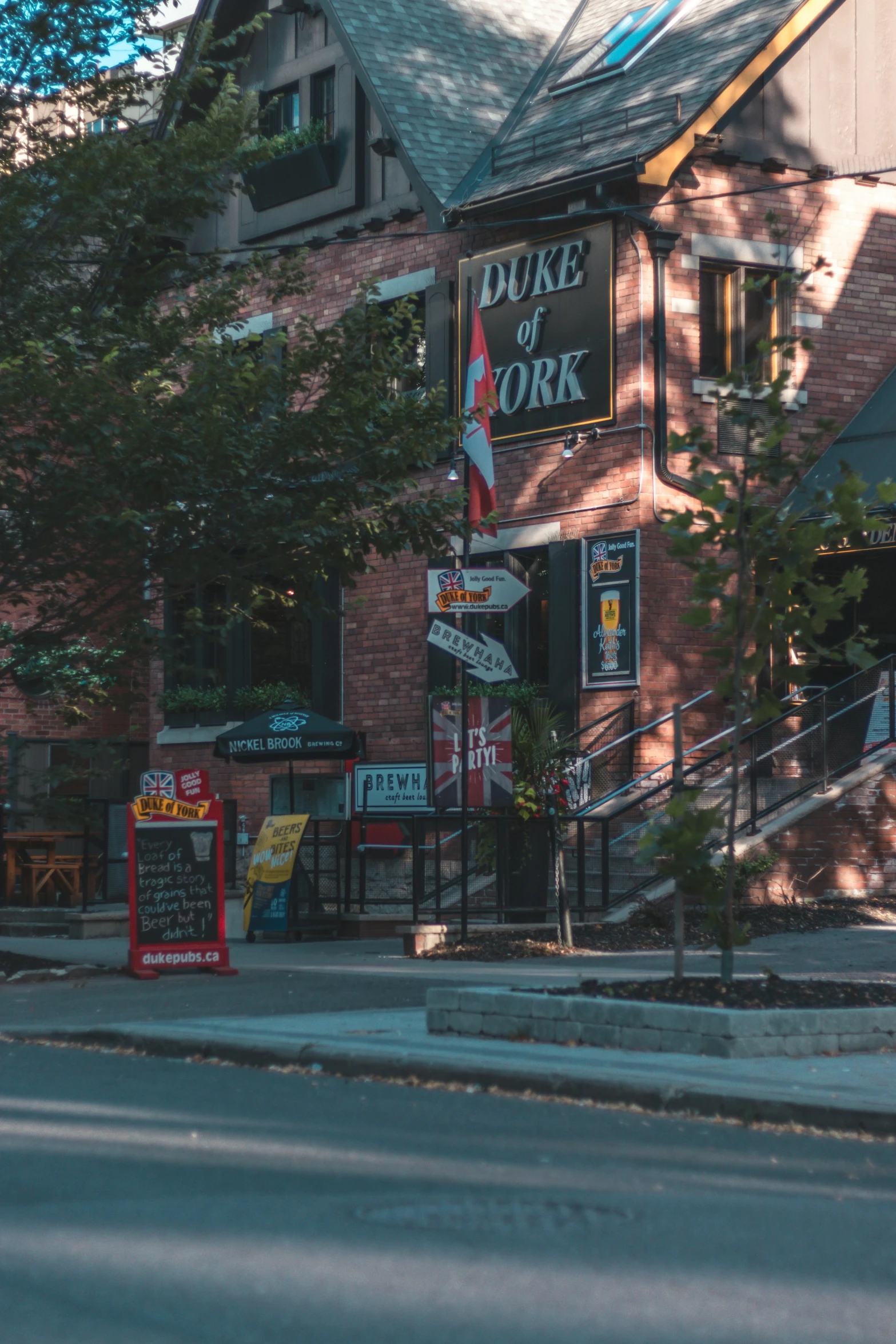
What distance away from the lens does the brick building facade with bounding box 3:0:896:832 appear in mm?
19141

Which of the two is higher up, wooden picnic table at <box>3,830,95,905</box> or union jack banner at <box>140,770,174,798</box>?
union jack banner at <box>140,770,174,798</box>

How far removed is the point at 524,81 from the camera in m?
23.5

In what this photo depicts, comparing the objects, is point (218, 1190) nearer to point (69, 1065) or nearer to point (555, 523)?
point (69, 1065)

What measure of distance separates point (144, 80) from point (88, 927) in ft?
29.0

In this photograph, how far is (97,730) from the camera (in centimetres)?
2816

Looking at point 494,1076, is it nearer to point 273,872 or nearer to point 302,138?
point 273,872

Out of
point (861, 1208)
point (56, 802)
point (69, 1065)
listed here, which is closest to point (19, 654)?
point (56, 802)

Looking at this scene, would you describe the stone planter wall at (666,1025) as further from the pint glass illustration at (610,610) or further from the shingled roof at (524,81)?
the shingled roof at (524,81)

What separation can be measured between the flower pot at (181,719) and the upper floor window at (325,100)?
27.5 ft

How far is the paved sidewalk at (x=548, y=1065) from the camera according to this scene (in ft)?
24.5

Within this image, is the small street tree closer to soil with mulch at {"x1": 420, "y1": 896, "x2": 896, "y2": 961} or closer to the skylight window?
soil with mulch at {"x1": 420, "y1": 896, "x2": 896, "y2": 961}

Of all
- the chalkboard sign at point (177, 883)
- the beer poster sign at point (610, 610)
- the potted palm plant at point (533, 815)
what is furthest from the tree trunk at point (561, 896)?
the beer poster sign at point (610, 610)

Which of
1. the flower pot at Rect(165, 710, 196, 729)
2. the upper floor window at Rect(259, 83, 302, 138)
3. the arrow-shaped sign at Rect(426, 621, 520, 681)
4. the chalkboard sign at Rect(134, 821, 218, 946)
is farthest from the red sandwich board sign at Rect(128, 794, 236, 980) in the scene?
the upper floor window at Rect(259, 83, 302, 138)

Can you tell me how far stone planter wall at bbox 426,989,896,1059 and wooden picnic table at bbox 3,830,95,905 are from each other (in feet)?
40.4
